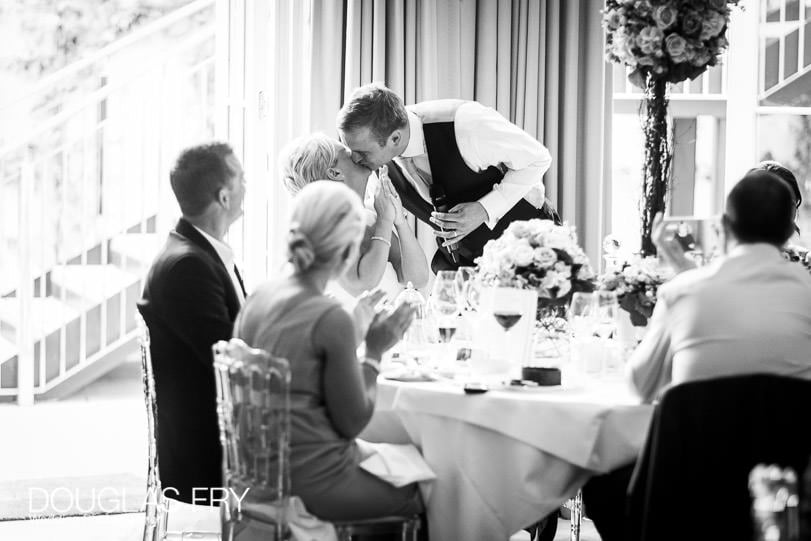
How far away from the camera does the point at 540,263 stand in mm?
2947

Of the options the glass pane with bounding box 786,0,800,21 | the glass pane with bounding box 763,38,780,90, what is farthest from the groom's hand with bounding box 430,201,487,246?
the glass pane with bounding box 786,0,800,21

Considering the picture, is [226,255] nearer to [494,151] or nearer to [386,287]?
[386,287]

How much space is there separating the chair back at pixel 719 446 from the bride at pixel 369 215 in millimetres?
1934

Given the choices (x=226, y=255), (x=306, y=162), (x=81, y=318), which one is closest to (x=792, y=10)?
(x=306, y=162)

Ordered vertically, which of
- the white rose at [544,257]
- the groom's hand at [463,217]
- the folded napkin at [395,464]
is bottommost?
the folded napkin at [395,464]

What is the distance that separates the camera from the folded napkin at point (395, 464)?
2531mm

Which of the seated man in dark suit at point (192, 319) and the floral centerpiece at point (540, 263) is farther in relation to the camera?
the floral centerpiece at point (540, 263)

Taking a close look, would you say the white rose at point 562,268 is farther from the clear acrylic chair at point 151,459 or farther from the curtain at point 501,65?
the curtain at point 501,65

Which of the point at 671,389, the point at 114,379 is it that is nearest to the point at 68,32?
the point at 114,379

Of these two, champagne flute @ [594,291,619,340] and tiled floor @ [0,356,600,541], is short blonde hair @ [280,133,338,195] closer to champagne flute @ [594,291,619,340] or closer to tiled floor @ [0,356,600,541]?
champagne flute @ [594,291,619,340]

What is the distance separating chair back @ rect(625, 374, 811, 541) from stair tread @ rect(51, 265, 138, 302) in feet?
17.7

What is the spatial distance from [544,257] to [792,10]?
12.2ft

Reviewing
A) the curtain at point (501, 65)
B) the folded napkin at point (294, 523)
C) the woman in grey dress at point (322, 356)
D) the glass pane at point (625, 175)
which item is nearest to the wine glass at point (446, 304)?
the woman in grey dress at point (322, 356)

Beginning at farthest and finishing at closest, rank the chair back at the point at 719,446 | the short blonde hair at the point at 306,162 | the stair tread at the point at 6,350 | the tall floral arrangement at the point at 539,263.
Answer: the stair tread at the point at 6,350 → the short blonde hair at the point at 306,162 → the tall floral arrangement at the point at 539,263 → the chair back at the point at 719,446
